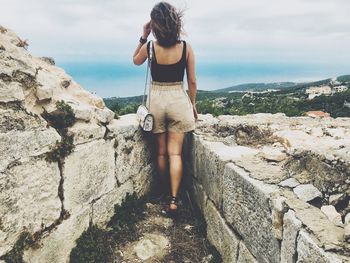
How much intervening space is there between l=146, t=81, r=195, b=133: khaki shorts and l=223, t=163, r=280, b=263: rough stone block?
1.13 metres

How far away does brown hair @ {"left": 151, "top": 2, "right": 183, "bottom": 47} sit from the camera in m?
3.96

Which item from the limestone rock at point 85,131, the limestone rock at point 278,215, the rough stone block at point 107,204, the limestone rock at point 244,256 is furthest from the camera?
the rough stone block at point 107,204

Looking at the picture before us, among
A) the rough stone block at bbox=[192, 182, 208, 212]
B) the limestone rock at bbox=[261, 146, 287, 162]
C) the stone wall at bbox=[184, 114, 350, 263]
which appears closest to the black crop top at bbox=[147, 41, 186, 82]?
the stone wall at bbox=[184, 114, 350, 263]

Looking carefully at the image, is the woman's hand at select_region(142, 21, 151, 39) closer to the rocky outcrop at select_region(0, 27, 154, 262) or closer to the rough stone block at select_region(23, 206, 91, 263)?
the rocky outcrop at select_region(0, 27, 154, 262)

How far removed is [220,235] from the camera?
3.58 m

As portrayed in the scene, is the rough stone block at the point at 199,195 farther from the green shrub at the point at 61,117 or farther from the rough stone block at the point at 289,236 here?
the rough stone block at the point at 289,236

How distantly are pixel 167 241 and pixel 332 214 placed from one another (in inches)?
80.3

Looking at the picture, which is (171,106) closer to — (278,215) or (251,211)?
(251,211)

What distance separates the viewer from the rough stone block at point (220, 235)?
3.26 metres

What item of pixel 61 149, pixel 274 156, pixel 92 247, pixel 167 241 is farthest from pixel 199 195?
pixel 61 149

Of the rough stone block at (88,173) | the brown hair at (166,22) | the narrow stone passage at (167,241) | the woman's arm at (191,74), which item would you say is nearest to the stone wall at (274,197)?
the narrow stone passage at (167,241)

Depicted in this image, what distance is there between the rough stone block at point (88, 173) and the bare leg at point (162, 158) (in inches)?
29.8

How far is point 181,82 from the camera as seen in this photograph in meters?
4.33

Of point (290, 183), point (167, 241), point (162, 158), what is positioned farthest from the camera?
point (162, 158)
